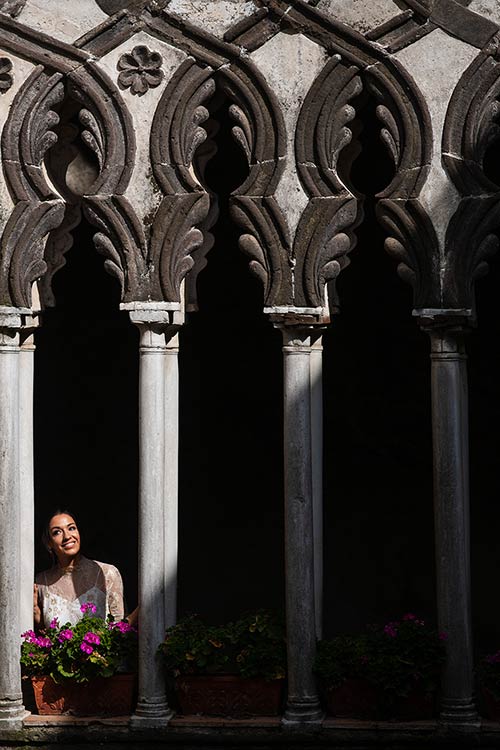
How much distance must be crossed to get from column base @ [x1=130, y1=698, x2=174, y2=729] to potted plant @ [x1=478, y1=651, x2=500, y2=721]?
1.89m

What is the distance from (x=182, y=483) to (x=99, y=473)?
2.21 feet

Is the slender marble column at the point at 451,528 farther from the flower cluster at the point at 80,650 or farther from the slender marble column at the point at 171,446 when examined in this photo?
the flower cluster at the point at 80,650

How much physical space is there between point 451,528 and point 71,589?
2497mm

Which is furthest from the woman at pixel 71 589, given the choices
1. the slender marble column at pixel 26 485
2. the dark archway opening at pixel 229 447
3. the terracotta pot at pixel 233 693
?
the dark archway opening at pixel 229 447

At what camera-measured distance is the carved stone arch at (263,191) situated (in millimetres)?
9125

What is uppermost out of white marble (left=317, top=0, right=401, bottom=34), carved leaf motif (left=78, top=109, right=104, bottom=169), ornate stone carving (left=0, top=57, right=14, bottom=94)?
white marble (left=317, top=0, right=401, bottom=34)

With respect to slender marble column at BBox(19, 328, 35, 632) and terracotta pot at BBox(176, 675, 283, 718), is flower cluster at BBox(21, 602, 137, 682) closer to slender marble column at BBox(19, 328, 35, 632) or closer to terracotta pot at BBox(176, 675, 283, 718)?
slender marble column at BBox(19, 328, 35, 632)

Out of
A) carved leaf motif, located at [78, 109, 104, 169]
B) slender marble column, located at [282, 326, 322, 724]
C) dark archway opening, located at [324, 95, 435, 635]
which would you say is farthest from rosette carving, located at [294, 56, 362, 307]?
dark archway opening, located at [324, 95, 435, 635]

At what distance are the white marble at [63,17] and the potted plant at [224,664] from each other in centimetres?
371

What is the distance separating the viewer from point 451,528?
898 centimetres

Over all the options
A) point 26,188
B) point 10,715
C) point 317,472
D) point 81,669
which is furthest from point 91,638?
point 26,188

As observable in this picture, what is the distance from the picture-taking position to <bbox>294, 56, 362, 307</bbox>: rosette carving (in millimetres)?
9094

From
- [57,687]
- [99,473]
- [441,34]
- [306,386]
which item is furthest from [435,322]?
[99,473]

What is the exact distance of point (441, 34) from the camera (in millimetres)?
9039
